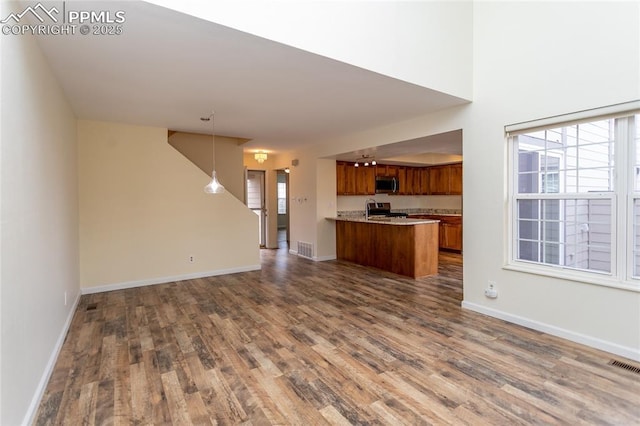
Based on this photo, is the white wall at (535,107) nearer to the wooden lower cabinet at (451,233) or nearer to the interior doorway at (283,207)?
the wooden lower cabinet at (451,233)

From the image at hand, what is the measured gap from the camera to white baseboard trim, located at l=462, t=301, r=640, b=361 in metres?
2.60

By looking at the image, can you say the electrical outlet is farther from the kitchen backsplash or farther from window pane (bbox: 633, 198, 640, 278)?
the kitchen backsplash

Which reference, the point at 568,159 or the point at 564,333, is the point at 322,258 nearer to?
the point at 564,333

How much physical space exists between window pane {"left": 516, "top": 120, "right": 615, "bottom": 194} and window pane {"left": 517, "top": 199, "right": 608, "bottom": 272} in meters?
0.15

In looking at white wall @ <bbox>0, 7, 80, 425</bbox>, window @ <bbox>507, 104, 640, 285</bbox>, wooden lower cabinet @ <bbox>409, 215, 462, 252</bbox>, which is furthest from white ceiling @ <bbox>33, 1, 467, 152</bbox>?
wooden lower cabinet @ <bbox>409, 215, 462, 252</bbox>

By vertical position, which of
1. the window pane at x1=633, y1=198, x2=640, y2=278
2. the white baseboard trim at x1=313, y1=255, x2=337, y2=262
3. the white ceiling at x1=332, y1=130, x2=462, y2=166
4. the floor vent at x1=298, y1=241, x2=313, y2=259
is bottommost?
the white baseboard trim at x1=313, y1=255, x2=337, y2=262

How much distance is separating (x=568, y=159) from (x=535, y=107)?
1.95 ft

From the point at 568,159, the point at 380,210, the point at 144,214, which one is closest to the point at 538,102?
the point at 568,159

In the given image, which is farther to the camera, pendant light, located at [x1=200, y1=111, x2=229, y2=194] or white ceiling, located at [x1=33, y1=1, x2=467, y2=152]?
pendant light, located at [x1=200, y1=111, x2=229, y2=194]

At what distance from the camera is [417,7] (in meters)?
3.15

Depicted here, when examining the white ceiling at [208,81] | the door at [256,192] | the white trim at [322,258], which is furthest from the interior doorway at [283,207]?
the white ceiling at [208,81]

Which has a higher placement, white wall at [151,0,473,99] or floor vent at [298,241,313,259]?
white wall at [151,0,473,99]

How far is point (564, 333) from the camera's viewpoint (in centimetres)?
295

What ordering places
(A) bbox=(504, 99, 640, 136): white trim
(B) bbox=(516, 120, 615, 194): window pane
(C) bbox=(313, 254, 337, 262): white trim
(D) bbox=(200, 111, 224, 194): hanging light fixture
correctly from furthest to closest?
(C) bbox=(313, 254, 337, 262): white trim, (D) bbox=(200, 111, 224, 194): hanging light fixture, (B) bbox=(516, 120, 615, 194): window pane, (A) bbox=(504, 99, 640, 136): white trim
